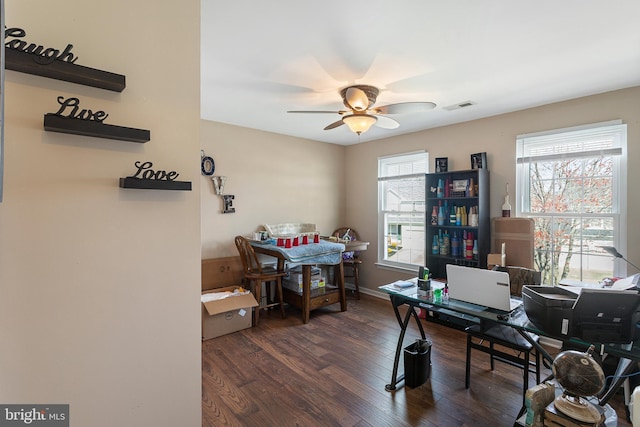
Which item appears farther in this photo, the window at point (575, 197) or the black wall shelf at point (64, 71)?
the window at point (575, 197)

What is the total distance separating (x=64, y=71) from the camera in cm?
100

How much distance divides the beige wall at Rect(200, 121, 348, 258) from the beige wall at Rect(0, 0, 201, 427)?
2560 mm

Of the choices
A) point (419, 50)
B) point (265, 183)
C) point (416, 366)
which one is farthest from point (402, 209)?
point (419, 50)

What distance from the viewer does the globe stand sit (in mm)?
1005

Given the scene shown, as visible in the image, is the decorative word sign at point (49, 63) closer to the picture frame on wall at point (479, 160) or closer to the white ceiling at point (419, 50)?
the white ceiling at point (419, 50)

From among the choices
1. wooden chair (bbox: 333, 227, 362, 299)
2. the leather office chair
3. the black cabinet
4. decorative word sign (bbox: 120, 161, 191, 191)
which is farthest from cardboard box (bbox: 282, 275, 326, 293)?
decorative word sign (bbox: 120, 161, 191, 191)

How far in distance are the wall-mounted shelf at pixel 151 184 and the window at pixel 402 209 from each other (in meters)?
3.65

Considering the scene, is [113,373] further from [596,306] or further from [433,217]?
[433,217]

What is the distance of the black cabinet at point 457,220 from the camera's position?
341 cm

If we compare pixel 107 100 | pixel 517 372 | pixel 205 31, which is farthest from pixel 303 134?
pixel 517 372

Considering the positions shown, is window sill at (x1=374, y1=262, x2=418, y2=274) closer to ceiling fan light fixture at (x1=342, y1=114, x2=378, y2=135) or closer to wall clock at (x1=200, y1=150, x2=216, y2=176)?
ceiling fan light fixture at (x1=342, y1=114, x2=378, y2=135)

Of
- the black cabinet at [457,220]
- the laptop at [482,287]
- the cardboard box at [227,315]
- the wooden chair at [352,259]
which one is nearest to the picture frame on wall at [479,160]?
the black cabinet at [457,220]

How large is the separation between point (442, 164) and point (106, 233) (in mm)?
3674

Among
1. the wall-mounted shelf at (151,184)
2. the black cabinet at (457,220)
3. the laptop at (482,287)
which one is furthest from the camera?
the black cabinet at (457,220)
